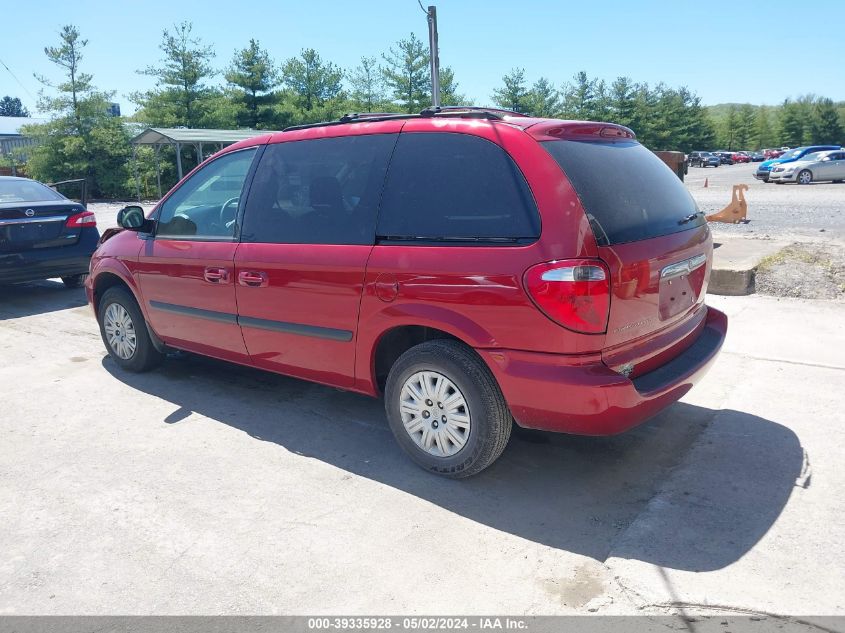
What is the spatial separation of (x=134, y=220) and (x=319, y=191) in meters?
1.86

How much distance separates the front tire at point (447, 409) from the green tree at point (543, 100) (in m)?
47.0

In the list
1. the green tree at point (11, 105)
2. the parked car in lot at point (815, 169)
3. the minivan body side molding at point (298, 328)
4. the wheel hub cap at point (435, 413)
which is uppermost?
the green tree at point (11, 105)

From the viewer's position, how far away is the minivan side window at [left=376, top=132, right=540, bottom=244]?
3270mm

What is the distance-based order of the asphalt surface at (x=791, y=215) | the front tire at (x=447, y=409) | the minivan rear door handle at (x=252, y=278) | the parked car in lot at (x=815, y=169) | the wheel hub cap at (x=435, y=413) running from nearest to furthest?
the front tire at (x=447, y=409) < the wheel hub cap at (x=435, y=413) < the minivan rear door handle at (x=252, y=278) < the asphalt surface at (x=791, y=215) < the parked car in lot at (x=815, y=169)

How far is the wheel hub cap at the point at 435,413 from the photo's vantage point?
3521 millimetres

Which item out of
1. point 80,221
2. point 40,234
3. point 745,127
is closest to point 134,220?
point 40,234

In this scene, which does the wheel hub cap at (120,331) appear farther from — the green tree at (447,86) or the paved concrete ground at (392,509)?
the green tree at (447,86)

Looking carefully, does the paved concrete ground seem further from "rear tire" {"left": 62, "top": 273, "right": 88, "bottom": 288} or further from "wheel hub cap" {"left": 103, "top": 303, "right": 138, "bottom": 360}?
"rear tire" {"left": 62, "top": 273, "right": 88, "bottom": 288}

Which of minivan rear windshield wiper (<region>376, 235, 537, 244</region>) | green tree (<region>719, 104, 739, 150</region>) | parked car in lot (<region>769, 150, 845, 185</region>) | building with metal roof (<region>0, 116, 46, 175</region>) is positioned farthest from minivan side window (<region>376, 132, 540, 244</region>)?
Result: green tree (<region>719, 104, 739, 150</region>)

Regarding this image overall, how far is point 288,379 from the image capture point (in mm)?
5480

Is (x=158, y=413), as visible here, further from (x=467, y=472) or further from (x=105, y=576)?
(x=467, y=472)

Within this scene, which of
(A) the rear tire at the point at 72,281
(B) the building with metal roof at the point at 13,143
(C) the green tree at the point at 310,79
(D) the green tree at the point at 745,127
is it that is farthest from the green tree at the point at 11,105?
(A) the rear tire at the point at 72,281

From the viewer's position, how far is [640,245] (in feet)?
10.9

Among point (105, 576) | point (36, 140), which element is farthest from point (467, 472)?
point (36, 140)
